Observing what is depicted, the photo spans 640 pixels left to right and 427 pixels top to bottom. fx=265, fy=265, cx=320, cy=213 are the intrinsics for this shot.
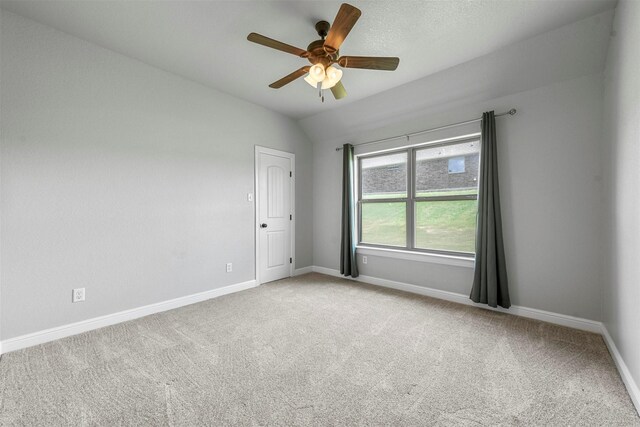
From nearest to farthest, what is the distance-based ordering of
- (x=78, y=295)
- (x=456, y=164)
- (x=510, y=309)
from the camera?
(x=78, y=295) < (x=510, y=309) < (x=456, y=164)

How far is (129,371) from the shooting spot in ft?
6.36

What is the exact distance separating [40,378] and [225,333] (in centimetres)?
125

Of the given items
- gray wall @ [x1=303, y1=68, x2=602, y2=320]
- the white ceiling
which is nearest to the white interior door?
the white ceiling

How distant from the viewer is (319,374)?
1.90m

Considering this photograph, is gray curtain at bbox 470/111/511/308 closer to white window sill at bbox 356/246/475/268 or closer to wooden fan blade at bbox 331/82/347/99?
white window sill at bbox 356/246/475/268

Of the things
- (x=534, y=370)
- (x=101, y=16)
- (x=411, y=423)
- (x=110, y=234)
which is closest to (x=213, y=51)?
(x=101, y=16)

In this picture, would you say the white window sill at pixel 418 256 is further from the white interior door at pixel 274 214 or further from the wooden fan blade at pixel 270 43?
the wooden fan blade at pixel 270 43

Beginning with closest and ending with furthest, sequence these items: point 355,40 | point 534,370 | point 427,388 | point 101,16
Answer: point 427,388 → point 534,370 → point 101,16 → point 355,40

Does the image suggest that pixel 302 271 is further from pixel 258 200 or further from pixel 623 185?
pixel 623 185

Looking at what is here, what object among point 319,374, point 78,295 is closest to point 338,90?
point 319,374

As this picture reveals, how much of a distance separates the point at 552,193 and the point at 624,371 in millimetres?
1618

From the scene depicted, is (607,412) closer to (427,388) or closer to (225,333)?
(427,388)

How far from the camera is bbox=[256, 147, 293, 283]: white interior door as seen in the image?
421 centimetres

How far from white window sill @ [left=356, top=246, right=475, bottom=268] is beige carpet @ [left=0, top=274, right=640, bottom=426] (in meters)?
0.66
